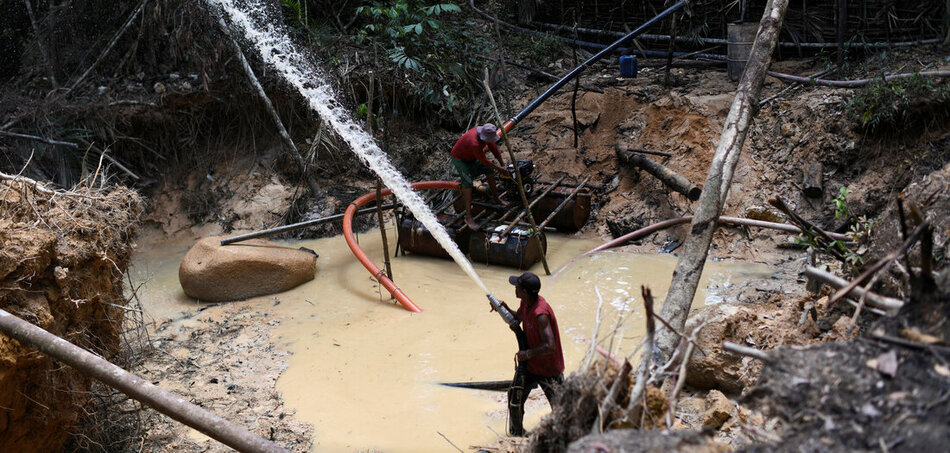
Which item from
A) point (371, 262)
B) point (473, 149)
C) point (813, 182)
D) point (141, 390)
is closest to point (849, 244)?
point (813, 182)

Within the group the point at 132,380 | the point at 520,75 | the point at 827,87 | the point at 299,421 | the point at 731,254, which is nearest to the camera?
the point at 132,380

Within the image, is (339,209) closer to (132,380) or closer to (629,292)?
(629,292)

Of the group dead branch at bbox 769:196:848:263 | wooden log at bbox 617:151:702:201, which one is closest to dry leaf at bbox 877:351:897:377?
dead branch at bbox 769:196:848:263

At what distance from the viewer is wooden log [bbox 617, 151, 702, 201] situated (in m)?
7.83

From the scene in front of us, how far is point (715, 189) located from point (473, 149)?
3649 millimetres

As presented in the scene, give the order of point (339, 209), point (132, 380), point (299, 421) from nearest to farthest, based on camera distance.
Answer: point (132, 380)
point (299, 421)
point (339, 209)

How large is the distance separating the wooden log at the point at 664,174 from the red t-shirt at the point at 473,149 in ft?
6.86

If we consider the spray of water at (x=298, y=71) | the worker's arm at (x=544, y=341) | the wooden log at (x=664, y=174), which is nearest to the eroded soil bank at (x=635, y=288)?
the wooden log at (x=664, y=174)

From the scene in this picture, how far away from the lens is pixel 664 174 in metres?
8.27

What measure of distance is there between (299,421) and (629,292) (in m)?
3.52

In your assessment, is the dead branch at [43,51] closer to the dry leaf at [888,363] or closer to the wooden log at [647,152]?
the wooden log at [647,152]

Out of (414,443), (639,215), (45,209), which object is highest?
(45,209)

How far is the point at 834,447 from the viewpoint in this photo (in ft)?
6.33

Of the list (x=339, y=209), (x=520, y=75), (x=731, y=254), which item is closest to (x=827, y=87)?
(x=731, y=254)
